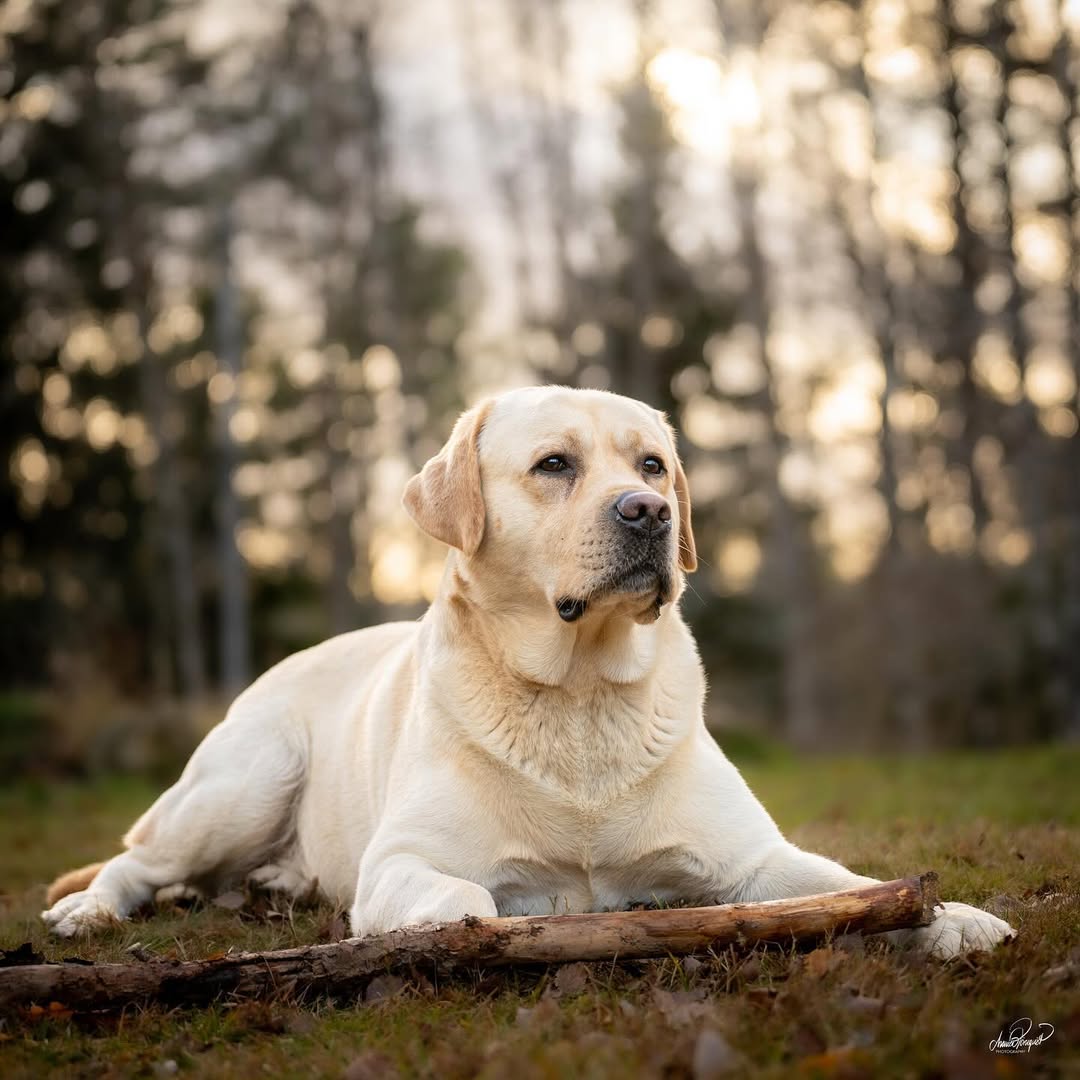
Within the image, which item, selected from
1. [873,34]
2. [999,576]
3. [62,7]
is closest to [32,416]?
[62,7]

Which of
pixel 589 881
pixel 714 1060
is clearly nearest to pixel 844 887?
pixel 589 881

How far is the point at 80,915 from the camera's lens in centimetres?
451

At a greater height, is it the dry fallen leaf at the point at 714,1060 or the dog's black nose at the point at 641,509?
the dog's black nose at the point at 641,509

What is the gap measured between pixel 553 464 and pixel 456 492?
14.3 inches

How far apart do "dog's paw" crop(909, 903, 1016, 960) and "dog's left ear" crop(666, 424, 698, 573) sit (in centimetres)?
157

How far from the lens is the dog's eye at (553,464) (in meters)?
4.04

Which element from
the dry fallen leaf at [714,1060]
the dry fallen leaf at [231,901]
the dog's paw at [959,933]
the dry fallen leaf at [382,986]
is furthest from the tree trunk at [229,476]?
the dry fallen leaf at [714,1060]

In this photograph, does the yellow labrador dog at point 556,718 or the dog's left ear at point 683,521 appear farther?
the dog's left ear at point 683,521

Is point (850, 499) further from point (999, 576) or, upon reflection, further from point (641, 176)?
point (641, 176)

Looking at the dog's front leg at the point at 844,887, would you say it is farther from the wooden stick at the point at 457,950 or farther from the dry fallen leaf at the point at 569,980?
the dry fallen leaf at the point at 569,980

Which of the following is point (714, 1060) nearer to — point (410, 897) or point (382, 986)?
point (382, 986)

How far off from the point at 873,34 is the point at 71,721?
45.9ft

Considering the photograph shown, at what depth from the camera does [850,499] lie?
25359 millimetres

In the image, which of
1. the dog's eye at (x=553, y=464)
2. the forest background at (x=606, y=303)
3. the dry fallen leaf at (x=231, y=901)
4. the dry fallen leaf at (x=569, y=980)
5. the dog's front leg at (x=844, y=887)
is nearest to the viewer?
the dry fallen leaf at (x=569, y=980)
